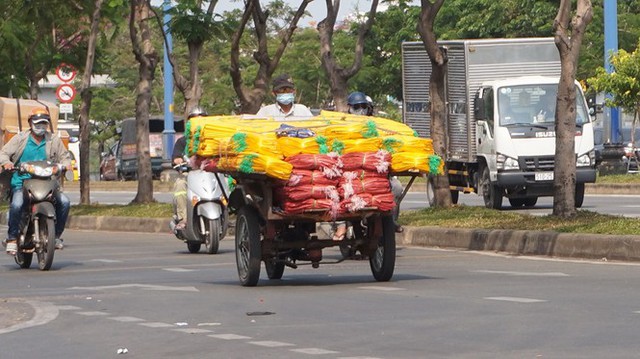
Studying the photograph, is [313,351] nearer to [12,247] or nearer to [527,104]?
[12,247]

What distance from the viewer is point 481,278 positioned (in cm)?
1399

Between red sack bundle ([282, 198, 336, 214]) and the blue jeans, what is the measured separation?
4.60 metres

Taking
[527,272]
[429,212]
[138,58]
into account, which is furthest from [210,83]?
[527,272]

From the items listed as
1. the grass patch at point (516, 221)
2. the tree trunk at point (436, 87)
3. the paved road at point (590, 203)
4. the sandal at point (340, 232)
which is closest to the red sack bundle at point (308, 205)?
the sandal at point (340, 232)

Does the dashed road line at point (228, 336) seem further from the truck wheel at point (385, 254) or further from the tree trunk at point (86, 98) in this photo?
the tree trunk at point (86, 98)

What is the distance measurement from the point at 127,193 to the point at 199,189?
31043 mm

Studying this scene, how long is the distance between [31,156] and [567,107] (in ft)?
19.8

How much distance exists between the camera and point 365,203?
13.2 m

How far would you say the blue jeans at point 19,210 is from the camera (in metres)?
17.1

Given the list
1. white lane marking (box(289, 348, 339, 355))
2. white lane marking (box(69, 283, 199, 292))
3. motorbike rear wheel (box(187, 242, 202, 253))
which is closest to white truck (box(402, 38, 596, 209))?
motorbike rear wheel (box(187, 242, 202, 253))

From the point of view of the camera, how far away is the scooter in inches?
762

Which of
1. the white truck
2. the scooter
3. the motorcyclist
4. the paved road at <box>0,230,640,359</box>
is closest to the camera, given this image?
the paved road at <box>0,230,640,359</box>

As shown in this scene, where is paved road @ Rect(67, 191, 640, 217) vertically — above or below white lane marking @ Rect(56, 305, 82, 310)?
below

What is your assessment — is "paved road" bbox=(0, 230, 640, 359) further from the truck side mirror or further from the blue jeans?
the truck side mirror
